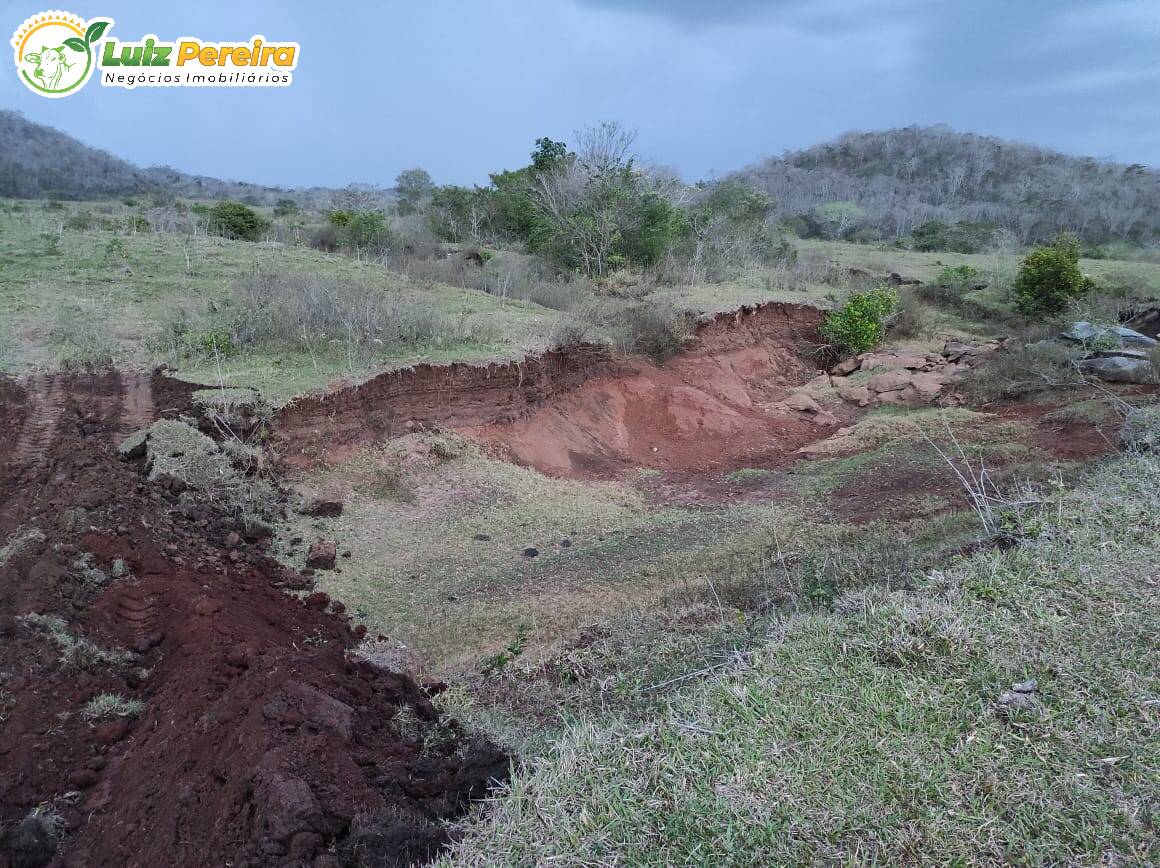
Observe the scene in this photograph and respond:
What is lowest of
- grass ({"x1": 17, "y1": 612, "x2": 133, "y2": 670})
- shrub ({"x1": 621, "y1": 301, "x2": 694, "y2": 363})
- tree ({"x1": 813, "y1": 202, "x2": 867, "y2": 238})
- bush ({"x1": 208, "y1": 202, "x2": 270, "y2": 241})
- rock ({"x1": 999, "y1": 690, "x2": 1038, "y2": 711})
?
grass ({"x1": 17, "y1": 612, "x2": 133, "y2": 670})

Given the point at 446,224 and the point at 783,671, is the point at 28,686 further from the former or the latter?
the point at 446,224

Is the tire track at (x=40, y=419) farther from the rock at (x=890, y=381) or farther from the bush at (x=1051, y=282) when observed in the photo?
the bush at (x=1051, y=282)

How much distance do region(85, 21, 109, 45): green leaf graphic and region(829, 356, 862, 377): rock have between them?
44.4ft

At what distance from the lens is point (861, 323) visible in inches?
549

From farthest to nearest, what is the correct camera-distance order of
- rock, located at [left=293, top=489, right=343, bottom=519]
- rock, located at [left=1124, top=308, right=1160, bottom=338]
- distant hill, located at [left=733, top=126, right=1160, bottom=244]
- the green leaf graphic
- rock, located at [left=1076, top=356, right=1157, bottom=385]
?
distant hill, located at [left=733, top=126, right=1160, bottom=244], rock, located at [left=1124, top=308, right=1160, bottom=338], the green leaf graphic, rock, located at [left=1076, top=356, right=1157, bottom=385], rock, located at [left=293, top=489, right=343, bottom=519]

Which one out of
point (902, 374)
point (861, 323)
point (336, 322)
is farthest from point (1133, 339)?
point (336, 322)

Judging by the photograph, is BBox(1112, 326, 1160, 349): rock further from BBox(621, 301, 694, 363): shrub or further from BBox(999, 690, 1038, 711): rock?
BBox(999, 690, 1038, 711): rock

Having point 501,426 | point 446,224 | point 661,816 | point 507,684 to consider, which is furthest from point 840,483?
point 446,224

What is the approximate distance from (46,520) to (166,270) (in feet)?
24.1

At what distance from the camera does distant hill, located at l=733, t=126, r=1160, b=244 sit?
33562mm

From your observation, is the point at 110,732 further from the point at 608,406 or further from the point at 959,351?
the point at 959,351

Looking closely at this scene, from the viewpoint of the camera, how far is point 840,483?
845cm

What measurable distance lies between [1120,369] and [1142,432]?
577 centimetres

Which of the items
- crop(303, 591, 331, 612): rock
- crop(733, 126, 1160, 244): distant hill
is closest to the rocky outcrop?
crop(303, 591, 331, 612): rock
